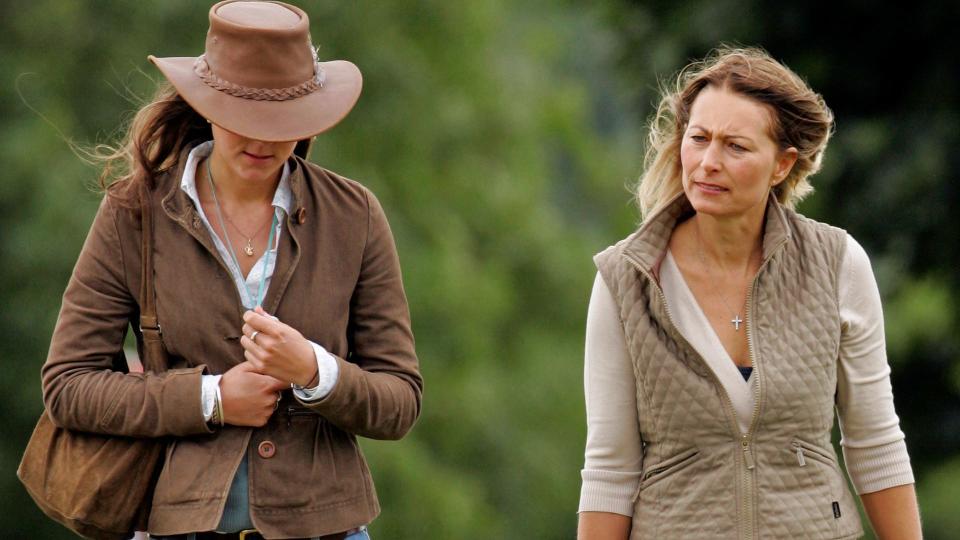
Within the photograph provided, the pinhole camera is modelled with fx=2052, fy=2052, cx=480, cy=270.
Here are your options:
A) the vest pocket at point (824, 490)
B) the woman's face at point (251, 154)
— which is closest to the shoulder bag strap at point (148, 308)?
the woman's face at point (251, 154)

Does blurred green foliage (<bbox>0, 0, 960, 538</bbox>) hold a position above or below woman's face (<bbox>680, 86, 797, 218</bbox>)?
above

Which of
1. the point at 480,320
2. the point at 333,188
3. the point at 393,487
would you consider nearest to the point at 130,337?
the point at 393,487

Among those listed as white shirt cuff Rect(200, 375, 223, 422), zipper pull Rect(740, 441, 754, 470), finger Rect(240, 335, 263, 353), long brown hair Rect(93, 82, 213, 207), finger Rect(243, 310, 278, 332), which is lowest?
zipper pull Rect(740, 441, 754, 470)

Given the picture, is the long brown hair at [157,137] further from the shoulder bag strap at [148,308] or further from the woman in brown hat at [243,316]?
the shoulder bag strap at [148,308]

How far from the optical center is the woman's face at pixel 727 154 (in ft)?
16.1

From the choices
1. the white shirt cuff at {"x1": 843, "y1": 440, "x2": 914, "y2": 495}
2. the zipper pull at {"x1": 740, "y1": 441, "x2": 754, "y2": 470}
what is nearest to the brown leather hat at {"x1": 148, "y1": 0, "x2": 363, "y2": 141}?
the zipper pull at {"x1": 740, "y1": 441, "x2": 754, "y2": 470}

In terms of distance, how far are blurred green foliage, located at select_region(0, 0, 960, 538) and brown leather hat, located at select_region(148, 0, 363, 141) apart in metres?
5.11

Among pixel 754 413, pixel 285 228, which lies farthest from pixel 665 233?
pixel 285 228

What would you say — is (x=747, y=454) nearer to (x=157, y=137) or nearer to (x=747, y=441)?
(x=747, y=441)

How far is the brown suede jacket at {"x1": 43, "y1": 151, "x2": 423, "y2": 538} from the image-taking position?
4.52m

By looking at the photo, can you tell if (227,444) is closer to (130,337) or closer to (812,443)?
(812,443)

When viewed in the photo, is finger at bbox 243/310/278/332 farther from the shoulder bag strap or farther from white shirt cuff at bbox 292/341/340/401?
the shoulder bag strap

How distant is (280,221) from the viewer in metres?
4.68

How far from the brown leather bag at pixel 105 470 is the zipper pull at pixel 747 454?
1.36 meters
